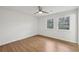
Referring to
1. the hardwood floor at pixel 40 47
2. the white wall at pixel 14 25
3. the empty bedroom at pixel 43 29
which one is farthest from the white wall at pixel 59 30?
the white wall at pixel 14 25

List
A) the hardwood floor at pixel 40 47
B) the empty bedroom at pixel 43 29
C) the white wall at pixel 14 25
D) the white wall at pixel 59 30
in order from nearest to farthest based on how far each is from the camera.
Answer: the hardwood floor at pixel 40 47
the empty bedroom at pixel 43 29
the white wall at pixel 14 25
the white wall at pixel 59 30

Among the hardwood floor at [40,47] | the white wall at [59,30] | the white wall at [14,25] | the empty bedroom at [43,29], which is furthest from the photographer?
the white wall at [59,30]

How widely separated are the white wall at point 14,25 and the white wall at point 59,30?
3.56 feet

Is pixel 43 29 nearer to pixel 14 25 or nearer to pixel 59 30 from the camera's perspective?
pixel 59 30

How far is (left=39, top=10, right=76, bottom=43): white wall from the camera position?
3784 millimetres

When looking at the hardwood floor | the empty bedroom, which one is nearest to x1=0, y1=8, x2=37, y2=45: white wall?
the empty bedroom

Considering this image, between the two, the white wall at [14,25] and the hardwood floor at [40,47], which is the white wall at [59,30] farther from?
the white wall at [14,25]

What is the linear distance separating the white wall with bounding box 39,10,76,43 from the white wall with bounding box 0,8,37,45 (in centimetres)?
109

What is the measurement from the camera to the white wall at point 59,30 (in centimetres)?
378

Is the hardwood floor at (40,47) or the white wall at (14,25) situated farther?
the white wall at (14,25)

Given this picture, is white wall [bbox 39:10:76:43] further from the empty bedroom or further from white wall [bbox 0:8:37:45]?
white wall [bbox 0:8:37:45]

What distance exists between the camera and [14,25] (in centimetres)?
407
